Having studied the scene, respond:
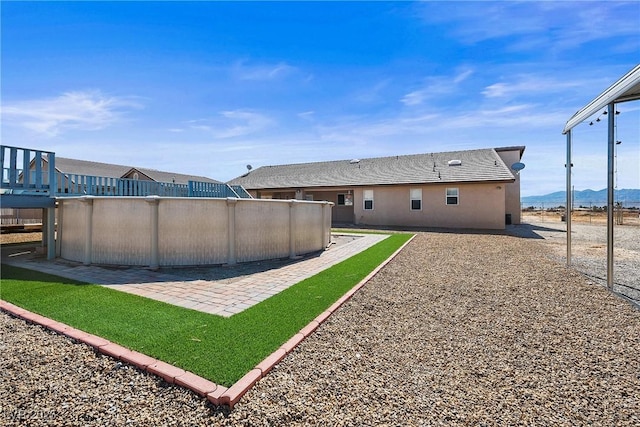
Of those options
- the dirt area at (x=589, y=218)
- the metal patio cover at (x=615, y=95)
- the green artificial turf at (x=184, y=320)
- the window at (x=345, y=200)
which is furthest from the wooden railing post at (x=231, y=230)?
the dirt area at (x=589, y=218)

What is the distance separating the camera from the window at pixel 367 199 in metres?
21.2

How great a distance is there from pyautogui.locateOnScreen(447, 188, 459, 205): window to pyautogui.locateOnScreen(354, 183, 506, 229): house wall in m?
0.20

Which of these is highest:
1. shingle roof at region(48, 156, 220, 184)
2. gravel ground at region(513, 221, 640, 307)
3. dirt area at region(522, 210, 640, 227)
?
shingle roof at region(48, 156, 220, 184)

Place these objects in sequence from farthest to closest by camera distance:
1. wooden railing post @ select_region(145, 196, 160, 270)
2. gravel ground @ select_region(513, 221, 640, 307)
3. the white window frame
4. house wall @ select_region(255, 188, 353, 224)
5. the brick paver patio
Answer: house wall @ select_region(255, 188, 353, 224)
the white window frame
wooden railing post @ select_region(145, 196, 160, 270)
gravel ground @ select_region(513, 221, 640, 307)
the brick paver patio

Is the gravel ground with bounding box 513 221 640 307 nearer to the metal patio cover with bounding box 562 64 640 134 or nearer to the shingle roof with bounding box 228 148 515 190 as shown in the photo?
the metal patio cover with bounding box 562 64 640 134

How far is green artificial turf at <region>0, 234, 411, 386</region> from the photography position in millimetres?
3004

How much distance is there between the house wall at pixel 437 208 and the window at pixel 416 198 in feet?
0.64

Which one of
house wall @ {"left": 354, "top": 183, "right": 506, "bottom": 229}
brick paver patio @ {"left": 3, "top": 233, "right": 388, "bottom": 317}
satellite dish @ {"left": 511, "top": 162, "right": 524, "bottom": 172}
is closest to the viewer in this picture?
brick paver patio @ {"left": 3, "top": 233, "right": 388, "bottom": 317}

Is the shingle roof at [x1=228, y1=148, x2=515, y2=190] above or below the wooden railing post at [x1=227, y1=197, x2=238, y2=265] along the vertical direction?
above

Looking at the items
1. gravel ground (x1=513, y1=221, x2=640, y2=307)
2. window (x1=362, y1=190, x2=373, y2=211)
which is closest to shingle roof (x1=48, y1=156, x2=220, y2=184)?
window (x1=362, y1=190, x2=373, y2=211)

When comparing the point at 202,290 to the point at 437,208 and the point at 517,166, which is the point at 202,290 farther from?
the point at 517,166

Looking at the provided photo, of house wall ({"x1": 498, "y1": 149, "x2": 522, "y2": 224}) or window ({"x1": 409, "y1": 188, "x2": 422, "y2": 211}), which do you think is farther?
house wall ({"x1": 498, "y1": 149, "x2": 522, "y2": 224})

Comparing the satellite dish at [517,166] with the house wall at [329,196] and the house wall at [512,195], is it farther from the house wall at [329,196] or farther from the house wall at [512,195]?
the house wall at [329,196]

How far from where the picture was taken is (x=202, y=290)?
17.7 feet
